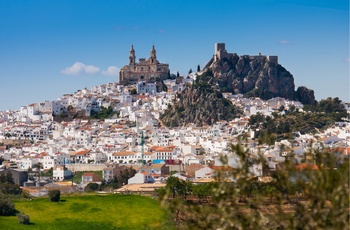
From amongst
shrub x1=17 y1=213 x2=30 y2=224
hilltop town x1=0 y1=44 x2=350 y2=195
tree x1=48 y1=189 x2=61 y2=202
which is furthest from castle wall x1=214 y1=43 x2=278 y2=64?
shrub x1=17 y1=213 x2=30 y2=224

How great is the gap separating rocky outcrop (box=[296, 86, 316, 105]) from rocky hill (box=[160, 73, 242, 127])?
14996 millimetres

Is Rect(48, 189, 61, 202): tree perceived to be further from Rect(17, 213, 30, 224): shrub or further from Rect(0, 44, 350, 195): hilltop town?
Rect(0, 44, 350, 195): hilltop town

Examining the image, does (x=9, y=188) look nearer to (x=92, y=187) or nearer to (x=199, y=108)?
(x=92, y=187)

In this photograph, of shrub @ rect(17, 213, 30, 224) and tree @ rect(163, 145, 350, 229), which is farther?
shrub @ rect(17, 213, 30, 224)

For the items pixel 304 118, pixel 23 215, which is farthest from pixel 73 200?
pixel 304 118

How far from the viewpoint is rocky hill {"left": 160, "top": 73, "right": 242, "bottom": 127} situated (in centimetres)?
7856

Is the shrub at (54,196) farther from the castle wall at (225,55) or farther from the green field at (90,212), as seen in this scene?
the castle wall at (225,55)

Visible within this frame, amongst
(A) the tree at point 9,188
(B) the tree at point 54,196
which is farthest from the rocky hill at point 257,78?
(B) the tree at point 54,196

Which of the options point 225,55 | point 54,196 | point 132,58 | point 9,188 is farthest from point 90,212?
point 132,58

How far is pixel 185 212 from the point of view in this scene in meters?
10.7

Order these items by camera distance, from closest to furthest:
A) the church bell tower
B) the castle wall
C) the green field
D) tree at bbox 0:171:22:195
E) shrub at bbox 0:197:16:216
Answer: the green field < shrub at bbox 0:197:16:216 < tree at bbox 0:171:22:195 < the castle wall < the church bell tower

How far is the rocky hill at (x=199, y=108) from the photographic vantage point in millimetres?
78562

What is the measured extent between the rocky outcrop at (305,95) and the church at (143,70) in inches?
Answer: 760

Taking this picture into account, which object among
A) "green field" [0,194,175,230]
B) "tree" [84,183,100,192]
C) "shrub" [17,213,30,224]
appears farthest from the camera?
"tree" [84,183,100,192]
